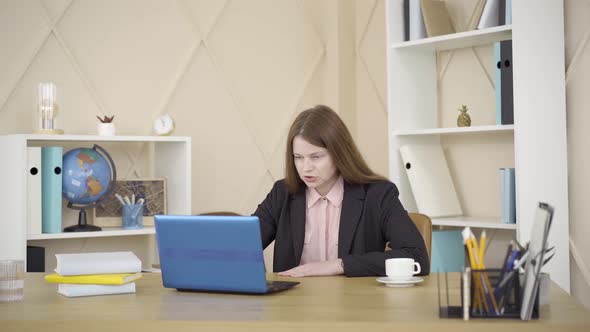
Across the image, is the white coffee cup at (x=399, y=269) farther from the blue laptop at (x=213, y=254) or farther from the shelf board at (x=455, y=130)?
the shelf board at (x=455, y=130)

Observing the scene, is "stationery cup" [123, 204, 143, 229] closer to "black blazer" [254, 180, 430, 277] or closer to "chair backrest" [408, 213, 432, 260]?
"black blazer" [254, 180, 430, 277]

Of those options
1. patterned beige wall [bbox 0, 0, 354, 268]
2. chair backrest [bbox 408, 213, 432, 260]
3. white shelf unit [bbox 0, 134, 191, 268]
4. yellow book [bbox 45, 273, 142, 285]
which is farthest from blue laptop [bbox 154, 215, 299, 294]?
patterned beige wall [bbox 0, 0, 354, 268]

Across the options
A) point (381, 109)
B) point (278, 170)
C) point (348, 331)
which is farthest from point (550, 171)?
point (348, 331)

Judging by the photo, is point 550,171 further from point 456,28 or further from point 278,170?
point 278,170

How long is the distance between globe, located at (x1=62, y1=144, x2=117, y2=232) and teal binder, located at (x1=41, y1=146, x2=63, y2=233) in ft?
0.17

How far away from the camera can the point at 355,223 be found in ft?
8.05

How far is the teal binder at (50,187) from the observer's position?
3207 mm

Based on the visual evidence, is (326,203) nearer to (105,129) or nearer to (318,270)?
(318,270)

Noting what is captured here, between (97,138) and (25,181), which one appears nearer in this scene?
(25,181)

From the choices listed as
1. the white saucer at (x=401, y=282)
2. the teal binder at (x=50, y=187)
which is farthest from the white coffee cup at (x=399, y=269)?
the teal binder at (x=50, y=187)

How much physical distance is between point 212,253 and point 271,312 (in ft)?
0.93

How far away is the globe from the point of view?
3.27 meters

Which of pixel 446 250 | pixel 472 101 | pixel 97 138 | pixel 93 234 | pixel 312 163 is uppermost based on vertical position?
pixel 472 101

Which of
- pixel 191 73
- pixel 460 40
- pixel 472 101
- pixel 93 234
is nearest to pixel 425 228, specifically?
pixel 460 40
